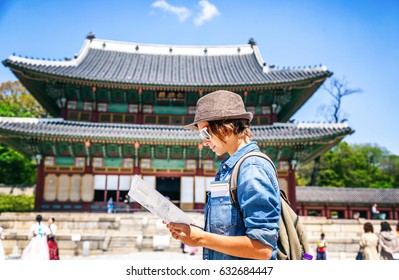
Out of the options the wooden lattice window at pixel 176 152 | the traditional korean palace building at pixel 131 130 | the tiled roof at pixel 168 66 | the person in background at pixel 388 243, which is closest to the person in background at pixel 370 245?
the person in background at pixel 388 243

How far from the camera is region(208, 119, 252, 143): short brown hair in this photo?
198 centimetres

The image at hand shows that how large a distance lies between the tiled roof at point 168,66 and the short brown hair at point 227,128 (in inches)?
644

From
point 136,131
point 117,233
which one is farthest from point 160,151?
point 117,233

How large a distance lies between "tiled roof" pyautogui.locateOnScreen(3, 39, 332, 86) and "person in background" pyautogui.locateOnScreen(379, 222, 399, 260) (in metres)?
12.1

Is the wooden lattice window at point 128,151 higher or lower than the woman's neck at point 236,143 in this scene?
higher

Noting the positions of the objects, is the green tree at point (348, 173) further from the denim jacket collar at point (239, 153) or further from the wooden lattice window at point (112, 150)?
the denim jacket collar at point (239, 153)

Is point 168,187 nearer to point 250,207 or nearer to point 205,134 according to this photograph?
point 205,134

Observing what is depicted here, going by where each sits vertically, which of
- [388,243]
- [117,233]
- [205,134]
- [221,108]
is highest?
[221,108]

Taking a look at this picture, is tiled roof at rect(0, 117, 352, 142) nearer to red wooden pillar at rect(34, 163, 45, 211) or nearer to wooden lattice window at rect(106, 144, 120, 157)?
wooden lattice window at rect(106, 144, 120, 157)

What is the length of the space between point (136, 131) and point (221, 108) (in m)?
16.5

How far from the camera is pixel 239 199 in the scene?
5.85ft

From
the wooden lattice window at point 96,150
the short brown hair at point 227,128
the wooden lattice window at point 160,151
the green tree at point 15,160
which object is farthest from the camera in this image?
the green tree at point 15,160

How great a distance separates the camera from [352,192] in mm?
29594

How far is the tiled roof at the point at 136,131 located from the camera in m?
16.6
